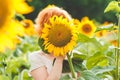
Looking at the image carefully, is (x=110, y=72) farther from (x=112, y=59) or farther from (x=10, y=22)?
(x=10, y=22)

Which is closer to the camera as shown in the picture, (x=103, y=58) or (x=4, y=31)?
(x=4, y=31)

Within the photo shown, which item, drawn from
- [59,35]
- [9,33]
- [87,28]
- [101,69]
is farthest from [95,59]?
A: [87,28]

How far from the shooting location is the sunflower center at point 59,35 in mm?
2437

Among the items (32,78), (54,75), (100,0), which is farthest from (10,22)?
(100,0)

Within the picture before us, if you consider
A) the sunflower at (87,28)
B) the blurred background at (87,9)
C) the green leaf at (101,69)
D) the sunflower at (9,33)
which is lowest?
the sunflower at (9,33)

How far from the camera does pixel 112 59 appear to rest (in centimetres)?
292

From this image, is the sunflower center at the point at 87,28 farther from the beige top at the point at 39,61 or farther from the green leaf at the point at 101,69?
the green leaf at the point at 101,69

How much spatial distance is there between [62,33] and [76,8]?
16932 millimetres

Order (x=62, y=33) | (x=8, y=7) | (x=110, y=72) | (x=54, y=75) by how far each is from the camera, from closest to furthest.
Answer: (x=8, y=7) → (x=62, y=33) → (x=54, y=75) → (x=110, y=72)

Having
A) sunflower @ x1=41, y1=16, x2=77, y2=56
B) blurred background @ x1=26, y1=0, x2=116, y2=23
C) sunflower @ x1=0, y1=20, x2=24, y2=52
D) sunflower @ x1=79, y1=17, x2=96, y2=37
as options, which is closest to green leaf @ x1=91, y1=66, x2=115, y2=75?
sunflower @ x1=41, y1=16, x2=77, y2=56

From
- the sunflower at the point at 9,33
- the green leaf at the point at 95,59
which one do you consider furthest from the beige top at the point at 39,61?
the sunflower at the point at 9,33

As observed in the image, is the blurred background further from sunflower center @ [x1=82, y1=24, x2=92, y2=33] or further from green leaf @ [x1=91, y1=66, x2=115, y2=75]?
green leaf @ [x1=91, y1=66, x2=115, y2=75]

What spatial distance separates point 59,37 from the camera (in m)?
2.46

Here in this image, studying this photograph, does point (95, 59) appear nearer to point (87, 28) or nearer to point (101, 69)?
point (101, 69)
